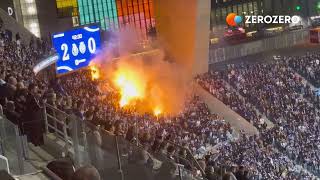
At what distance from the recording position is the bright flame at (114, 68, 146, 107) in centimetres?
2863

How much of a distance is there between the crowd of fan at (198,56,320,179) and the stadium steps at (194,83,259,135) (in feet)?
1.10

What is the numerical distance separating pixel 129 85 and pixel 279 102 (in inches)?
301

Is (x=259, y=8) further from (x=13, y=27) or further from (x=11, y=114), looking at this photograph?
(x=11, y=114)

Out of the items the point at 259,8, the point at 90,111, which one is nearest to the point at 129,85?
the point at 90,111

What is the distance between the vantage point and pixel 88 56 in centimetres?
2039

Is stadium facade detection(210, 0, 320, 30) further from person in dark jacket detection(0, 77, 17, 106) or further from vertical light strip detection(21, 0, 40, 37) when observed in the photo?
person in dark jacket detection(0, 77, 17, 106)

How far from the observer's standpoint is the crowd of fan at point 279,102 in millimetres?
24406

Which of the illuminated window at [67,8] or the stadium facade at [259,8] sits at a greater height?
the illuminated window at [67,8]

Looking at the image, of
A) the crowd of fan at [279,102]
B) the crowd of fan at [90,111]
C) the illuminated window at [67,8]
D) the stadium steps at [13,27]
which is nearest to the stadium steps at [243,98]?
the crowd of fan at [279,102]

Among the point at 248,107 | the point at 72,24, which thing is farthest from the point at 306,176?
the point at 72,24

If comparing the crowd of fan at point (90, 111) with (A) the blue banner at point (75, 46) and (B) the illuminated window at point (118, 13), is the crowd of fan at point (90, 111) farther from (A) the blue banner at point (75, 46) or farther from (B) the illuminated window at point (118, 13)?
(B) the illuminated window at point (118, 13)

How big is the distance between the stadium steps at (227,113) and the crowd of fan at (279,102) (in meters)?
0.34

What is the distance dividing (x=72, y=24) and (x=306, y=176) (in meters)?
24.0

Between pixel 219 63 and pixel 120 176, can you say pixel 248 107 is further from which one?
pixel 120 176
